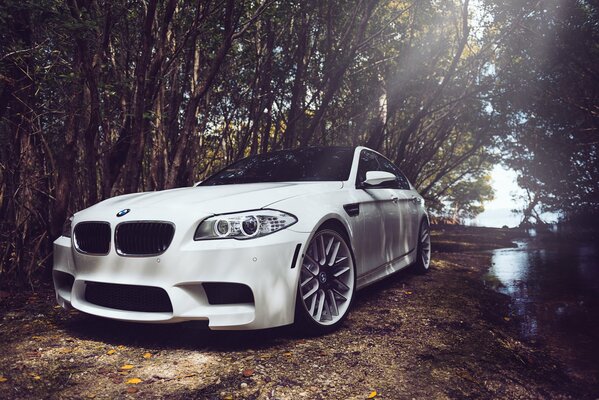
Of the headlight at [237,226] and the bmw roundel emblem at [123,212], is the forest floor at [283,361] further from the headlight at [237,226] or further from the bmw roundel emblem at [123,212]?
the bmw roundel emblem at [123,212]

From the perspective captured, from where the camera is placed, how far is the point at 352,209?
3891 millimetres

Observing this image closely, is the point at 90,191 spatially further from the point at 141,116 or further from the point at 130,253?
the point at 130,253

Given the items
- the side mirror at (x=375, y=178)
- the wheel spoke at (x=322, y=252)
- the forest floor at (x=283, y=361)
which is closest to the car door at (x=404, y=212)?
the side mirror at (x=375, y=178)

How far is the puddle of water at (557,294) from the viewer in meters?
3.70

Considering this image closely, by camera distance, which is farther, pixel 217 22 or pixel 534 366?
pixel 217 22

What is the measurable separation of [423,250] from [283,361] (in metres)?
3.77

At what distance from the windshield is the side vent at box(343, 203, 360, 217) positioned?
321mm

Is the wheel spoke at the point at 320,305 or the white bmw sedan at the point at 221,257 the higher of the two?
the white bmw sedan at the point at 221,257

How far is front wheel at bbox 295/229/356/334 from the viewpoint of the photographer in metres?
3.21

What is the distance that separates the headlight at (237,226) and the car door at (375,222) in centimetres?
117

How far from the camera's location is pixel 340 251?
3.67m

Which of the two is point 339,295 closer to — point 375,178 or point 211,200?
point 375,178

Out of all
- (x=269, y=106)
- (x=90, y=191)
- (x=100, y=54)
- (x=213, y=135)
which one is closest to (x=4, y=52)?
(x=100, y=54)

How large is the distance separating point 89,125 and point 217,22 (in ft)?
12.6
